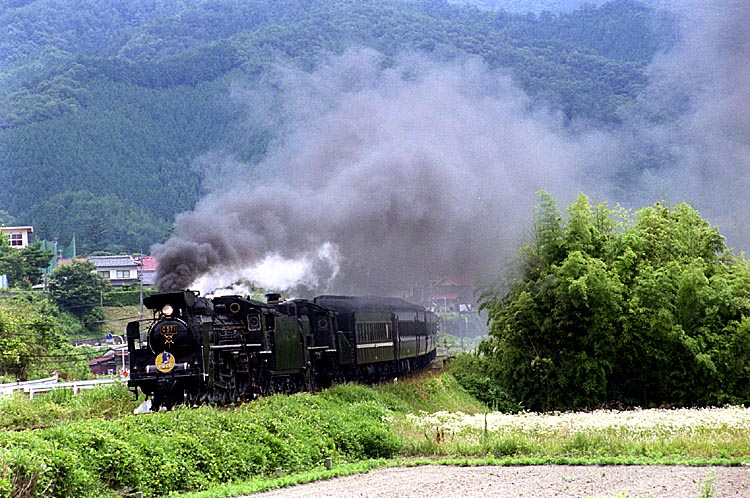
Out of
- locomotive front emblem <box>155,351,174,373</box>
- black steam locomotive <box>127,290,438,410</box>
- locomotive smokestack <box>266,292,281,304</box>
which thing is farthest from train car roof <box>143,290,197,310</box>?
locomotive smokestack <box>266,292,281,304</box>

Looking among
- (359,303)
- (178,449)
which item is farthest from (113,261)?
(178,449)

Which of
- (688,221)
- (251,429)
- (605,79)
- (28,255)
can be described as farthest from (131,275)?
(251,429)

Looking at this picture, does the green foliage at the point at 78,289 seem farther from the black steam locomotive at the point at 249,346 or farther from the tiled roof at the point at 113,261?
the black steam locomotive at the point at 249,346

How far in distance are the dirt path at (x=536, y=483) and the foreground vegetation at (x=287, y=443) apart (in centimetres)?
58

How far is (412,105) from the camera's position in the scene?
41.7 m

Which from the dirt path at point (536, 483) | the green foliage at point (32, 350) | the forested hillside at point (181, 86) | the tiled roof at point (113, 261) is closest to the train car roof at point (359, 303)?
the green foliage at point (32, 350)

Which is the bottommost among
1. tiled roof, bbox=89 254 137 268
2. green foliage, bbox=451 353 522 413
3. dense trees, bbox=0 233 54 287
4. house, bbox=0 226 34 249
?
green foliage, bbox=451 353 522 413

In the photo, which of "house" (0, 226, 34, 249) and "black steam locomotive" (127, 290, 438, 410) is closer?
"black steam locomotive" (127, 290, 438, 410)

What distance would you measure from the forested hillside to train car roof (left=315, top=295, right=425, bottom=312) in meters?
43.4

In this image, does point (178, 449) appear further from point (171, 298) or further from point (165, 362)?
point (171, 298)

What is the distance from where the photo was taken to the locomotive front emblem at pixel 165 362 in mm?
21031

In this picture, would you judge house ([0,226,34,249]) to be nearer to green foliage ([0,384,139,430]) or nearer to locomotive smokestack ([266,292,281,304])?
locomotive smokestack ([266,292,281,304])

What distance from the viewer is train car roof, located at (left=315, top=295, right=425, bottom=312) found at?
31.0 meters

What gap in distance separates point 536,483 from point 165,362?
10.7 metres
